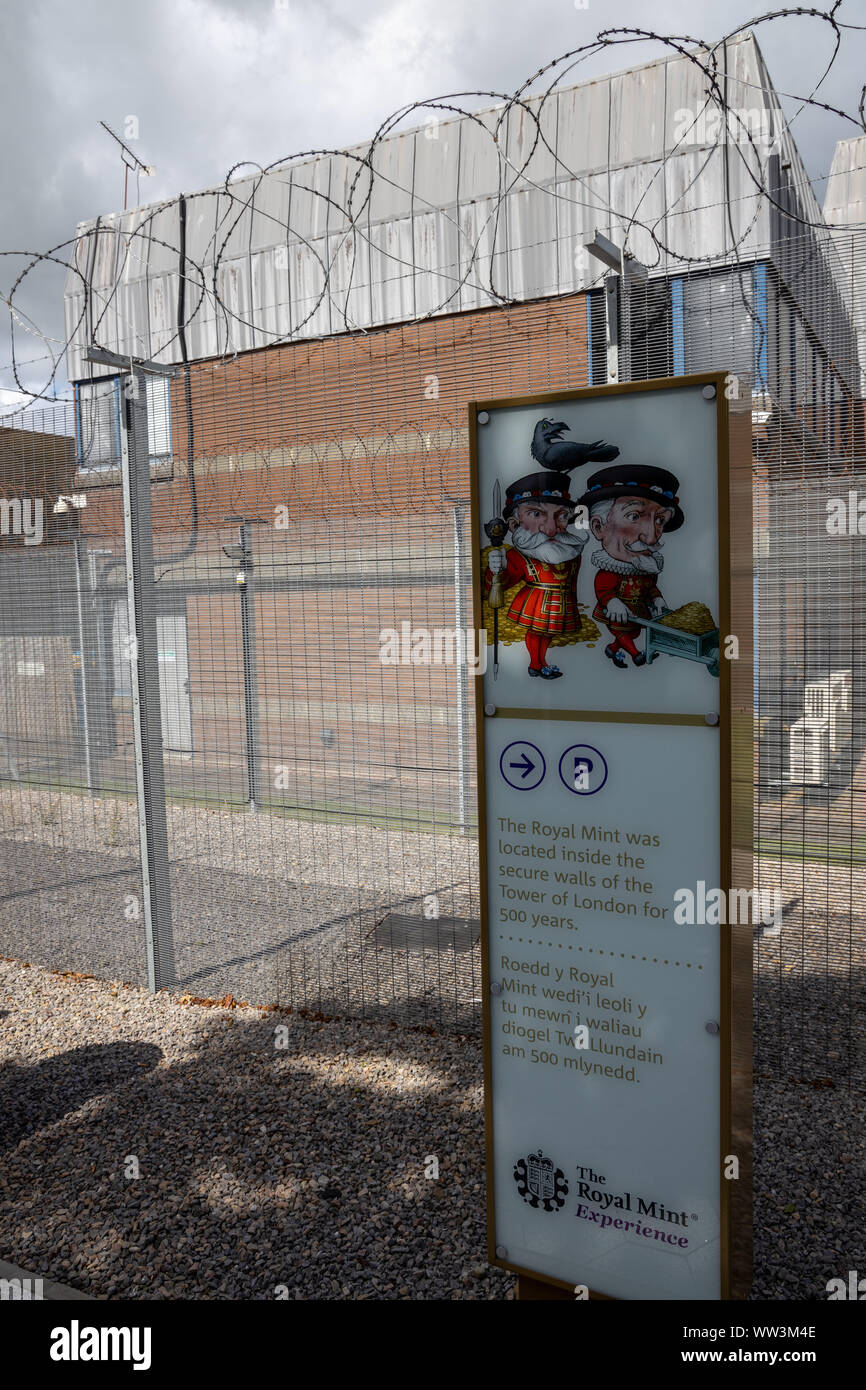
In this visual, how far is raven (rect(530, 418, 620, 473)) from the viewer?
8.60 feet

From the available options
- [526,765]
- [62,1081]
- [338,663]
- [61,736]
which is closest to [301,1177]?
[62,1081]

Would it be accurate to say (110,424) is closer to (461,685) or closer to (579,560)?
(461,685)

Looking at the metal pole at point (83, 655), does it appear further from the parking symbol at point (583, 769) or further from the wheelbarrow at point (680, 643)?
the wheelbarrow at point (680, 643)

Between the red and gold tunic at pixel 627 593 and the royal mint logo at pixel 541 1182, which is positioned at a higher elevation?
the red and gold tunic at pixel 627 593

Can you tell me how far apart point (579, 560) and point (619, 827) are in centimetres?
74

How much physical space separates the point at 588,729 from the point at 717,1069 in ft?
3.15

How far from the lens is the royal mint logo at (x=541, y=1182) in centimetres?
283

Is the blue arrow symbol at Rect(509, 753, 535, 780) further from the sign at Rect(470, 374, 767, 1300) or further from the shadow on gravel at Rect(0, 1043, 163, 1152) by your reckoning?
the shadow on gravel at Rect(0, 1043, 163, 1152)

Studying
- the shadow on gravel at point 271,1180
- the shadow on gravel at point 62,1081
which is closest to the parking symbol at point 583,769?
the shadow on gravel at point 271,1180

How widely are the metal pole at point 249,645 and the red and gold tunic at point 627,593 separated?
3.40 meters

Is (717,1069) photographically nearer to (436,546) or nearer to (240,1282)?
(240,1282)

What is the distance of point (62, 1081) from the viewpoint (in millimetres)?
4703

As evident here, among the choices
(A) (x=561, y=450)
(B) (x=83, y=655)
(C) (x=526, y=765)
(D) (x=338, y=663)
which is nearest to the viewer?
(A) (x=561, y=450)
